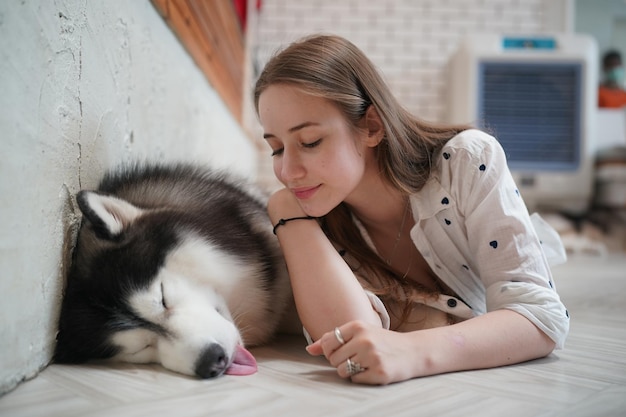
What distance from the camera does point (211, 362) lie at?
106 centimetres

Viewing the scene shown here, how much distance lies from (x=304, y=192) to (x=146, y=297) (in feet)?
1.48

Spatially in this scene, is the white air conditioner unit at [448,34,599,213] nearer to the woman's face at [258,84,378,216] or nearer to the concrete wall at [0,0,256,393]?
the concrete wall at [0,0,256,393]

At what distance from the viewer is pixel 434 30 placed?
18.0 ft

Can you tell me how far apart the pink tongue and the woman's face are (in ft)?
1.27

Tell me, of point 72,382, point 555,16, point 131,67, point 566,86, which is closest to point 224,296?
point 72,382

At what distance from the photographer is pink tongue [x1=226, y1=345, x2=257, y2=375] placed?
1.14m

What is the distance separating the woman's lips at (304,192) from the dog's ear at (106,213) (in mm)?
374

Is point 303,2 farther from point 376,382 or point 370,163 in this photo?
point 376,382

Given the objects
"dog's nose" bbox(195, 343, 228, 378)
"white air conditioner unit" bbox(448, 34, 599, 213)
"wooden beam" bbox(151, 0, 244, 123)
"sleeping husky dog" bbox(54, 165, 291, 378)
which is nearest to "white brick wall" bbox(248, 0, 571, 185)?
"white air conditioner unit" bbox(448, 34, 599, 213)

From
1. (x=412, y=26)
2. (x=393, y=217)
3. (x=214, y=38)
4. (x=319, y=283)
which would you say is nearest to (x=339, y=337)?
(x=319, y=283)

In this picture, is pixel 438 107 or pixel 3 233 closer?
pixel 3 233

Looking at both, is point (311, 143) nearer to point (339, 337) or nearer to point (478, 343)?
point (339, 337)

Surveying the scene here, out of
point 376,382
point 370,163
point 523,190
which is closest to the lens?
point 376,382

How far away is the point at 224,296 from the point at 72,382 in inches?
14.3
